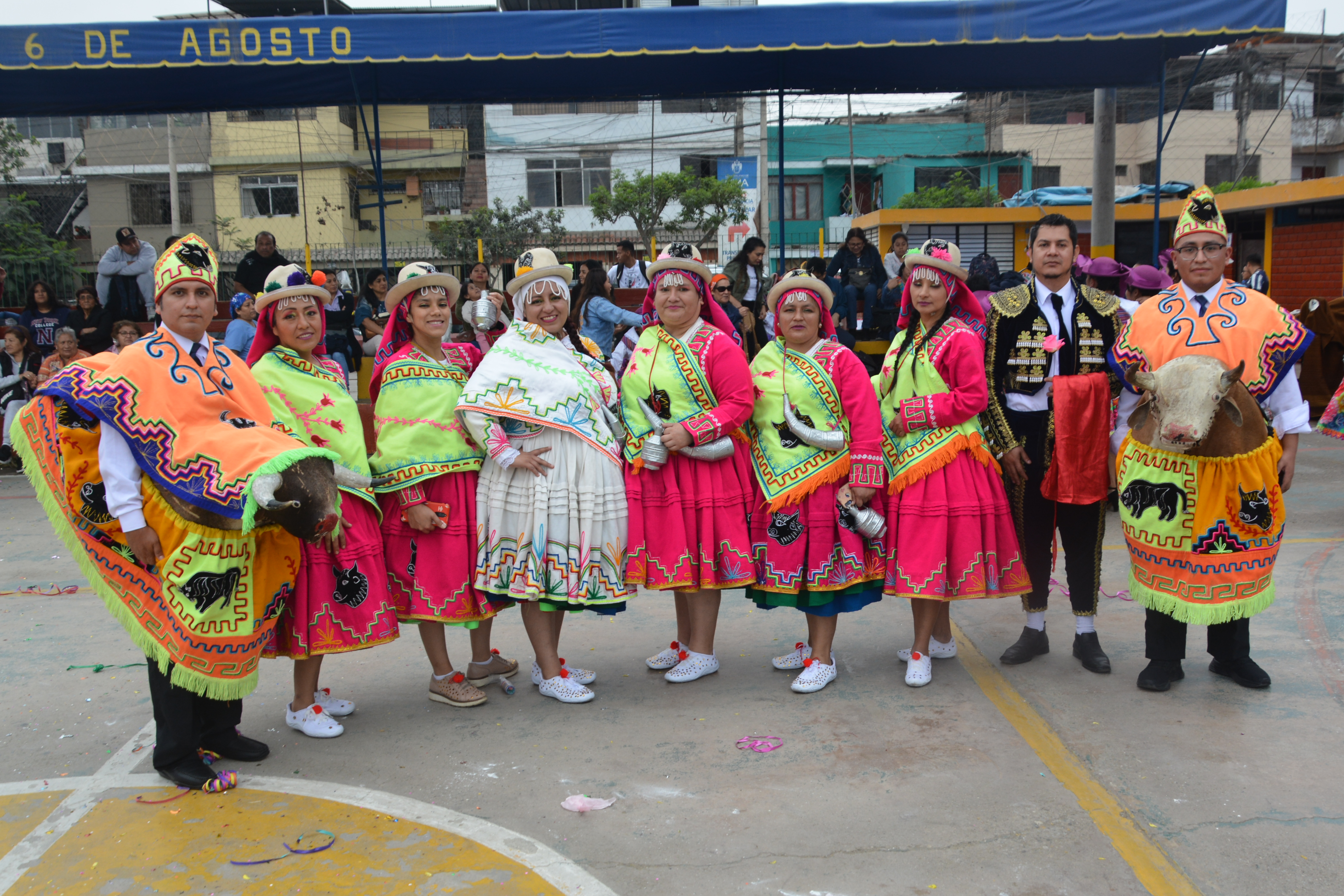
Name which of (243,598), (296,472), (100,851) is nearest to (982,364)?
(296,472)

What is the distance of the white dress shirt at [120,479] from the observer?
3.21 meters

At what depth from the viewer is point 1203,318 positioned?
13.2 ft

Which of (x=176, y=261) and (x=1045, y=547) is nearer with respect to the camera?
(x=176, y=261)

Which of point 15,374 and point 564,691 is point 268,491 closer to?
point 564,691

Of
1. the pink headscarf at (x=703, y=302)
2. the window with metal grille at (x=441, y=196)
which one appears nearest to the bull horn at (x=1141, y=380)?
the pink headscarf at (x=703, y=302)

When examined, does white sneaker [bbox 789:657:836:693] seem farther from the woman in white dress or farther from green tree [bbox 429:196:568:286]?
green tree [bbox 429:196:568:286]

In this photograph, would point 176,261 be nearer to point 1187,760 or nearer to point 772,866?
point 772,866

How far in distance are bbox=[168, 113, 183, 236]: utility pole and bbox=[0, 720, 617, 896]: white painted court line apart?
2567cm

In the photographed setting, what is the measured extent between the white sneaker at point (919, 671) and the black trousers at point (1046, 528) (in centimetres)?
57

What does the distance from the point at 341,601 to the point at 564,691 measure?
3.31ft

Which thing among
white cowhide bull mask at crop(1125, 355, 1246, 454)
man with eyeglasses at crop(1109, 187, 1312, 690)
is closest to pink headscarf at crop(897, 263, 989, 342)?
man with eyeglasses at crop(1109, 187, 1312, 690)

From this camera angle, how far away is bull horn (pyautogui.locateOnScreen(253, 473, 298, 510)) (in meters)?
3.07

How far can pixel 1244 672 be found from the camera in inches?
165

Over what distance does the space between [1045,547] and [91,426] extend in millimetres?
3827
